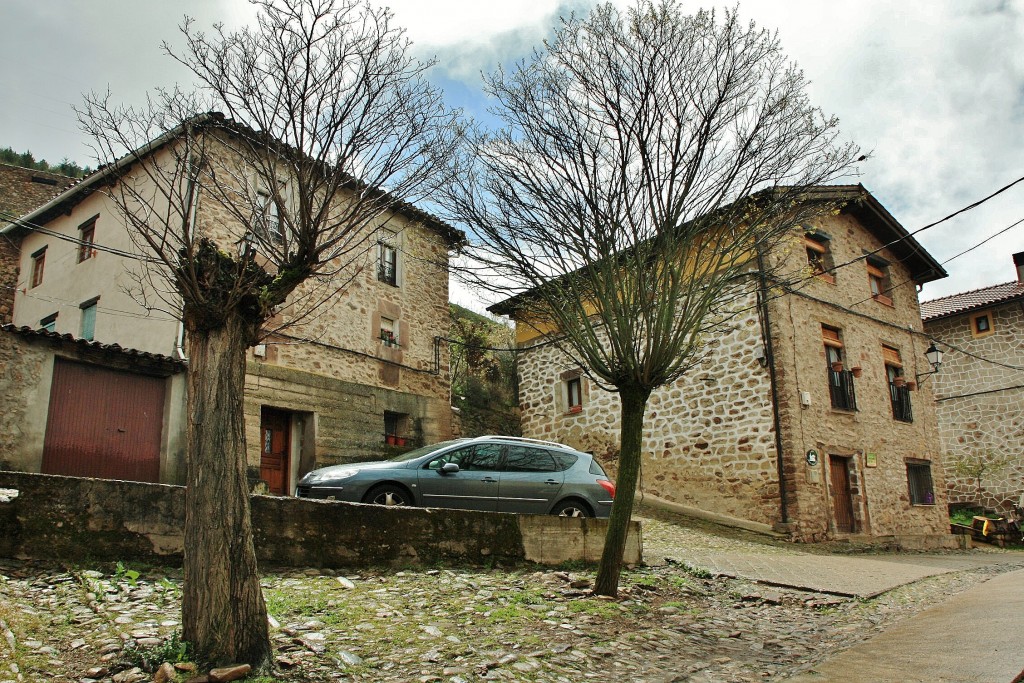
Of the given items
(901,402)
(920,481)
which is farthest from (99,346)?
(920,481)

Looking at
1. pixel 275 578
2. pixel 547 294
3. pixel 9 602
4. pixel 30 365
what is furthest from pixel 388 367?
pixel 9 602

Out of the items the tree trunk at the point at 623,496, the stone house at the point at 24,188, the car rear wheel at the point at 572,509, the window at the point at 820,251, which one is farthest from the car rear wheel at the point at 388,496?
the stone house at the point at 24,188

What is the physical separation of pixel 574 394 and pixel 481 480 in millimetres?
10055

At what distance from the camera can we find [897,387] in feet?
64.1

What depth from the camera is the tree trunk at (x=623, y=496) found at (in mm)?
7629

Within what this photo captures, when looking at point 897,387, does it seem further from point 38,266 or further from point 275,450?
point 38,266

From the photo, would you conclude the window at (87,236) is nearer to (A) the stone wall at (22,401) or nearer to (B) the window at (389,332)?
(A) the stone wall at (22,401)

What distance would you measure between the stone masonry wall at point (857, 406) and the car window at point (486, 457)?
25.0ft

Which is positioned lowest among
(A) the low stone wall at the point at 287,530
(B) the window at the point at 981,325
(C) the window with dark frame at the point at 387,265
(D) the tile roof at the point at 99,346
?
(A) the low stone wall at the point at 287,530

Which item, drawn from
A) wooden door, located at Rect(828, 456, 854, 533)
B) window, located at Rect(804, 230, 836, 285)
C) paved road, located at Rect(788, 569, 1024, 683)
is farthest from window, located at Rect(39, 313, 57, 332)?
wooden door, located at Rect(828, 456, 854, 533)

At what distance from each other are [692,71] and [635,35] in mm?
730

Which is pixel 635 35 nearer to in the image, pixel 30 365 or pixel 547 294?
pixel 547 294

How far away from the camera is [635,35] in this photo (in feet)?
26.3

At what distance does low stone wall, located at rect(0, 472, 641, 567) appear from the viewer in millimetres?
6109
